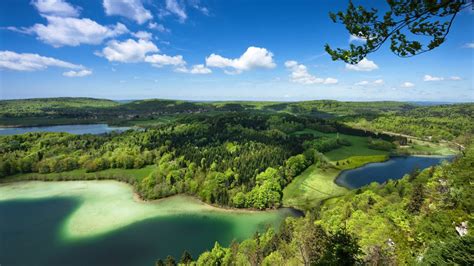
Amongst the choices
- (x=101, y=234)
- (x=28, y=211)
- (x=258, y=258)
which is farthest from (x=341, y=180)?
(x=28, y=211)

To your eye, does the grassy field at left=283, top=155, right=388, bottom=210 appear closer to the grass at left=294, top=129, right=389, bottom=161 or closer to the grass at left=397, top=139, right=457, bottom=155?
the grass at left=294, top=129, right=389, bottom=161

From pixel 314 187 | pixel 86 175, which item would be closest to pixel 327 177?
pixel 314 187

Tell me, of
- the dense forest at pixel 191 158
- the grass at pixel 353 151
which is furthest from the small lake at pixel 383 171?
the dense forest at pixel 191 158

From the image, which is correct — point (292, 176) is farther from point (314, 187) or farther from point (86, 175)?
point (86, 175)

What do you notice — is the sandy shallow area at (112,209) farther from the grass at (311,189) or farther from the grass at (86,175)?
the grass at (311,189)

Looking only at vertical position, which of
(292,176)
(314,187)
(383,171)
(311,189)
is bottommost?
(383,171)

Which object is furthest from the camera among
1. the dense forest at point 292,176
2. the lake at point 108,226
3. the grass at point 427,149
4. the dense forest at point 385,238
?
the grass at point 427,149

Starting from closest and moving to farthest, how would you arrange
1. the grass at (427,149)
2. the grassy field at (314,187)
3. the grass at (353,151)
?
the grassy field at (314,187), the grass at (353,151), the grass at (427,149)

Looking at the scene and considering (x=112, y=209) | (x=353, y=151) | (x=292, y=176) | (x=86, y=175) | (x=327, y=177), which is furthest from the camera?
(x=353, y=151)
